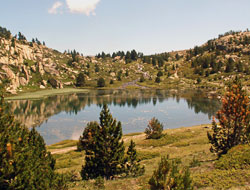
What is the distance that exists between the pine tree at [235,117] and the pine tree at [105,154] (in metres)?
13.7

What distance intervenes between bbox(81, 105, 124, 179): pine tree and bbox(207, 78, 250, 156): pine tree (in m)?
13.7

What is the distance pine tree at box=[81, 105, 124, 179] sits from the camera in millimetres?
27312

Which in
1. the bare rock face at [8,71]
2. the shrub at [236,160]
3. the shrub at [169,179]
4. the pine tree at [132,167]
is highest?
the bare rock face at [8,71]

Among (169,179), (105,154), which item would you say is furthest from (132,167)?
(169,179)

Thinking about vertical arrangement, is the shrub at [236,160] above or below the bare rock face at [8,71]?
below

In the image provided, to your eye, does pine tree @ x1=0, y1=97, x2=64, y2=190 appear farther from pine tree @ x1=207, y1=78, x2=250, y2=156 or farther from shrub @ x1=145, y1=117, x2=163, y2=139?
shrub @ x1=145, y1=117, x2=163, y2=139

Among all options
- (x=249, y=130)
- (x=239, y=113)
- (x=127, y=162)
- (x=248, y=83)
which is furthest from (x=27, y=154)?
(x=248, y=83)

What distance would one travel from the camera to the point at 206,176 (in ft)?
64.8

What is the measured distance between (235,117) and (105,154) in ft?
58.1

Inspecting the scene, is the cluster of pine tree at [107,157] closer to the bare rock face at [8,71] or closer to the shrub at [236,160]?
the shrub at [236,160]

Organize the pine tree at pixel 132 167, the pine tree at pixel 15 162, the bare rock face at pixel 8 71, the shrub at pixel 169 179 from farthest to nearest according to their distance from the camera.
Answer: the bare rock face at pixel 8 71
the pine tree at pixel 132 167
the pine tree at pixel 15 162
the shrub at pixel 169 179

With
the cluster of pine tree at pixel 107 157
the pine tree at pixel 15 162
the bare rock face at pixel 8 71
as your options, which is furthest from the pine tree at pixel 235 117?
the bare rock face at pixel 8 71

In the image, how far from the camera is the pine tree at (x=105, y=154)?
89.6 feet

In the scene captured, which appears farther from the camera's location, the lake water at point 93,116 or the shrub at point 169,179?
the lake water at point 93,116
